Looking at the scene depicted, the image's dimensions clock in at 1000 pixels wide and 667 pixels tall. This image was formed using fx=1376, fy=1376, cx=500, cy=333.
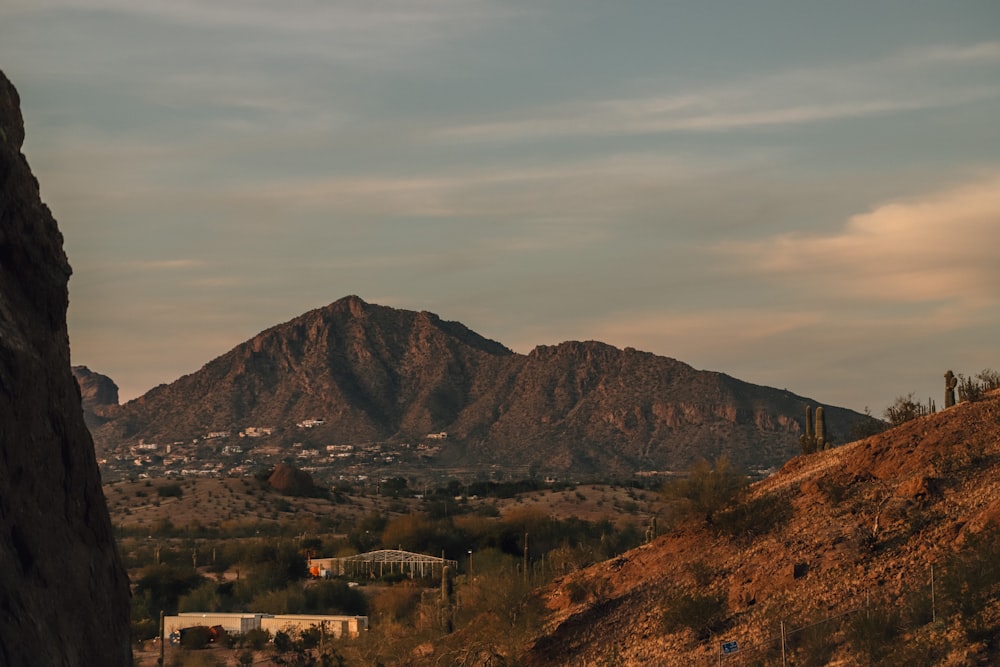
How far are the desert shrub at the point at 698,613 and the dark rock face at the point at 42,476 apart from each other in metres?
15.6

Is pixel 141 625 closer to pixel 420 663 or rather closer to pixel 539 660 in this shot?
pixel 420 663

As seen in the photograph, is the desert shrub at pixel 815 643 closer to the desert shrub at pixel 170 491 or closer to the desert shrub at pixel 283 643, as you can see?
the desert shrub at pixel 283 643

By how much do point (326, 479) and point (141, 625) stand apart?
446 ft

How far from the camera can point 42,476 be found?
18.7m

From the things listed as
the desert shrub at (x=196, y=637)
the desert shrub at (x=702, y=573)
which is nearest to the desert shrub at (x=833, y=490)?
the desert shrub at (x=702, y=573)

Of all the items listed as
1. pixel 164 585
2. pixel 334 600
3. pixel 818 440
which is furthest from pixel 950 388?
pixel 164 585

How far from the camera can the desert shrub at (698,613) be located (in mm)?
32375

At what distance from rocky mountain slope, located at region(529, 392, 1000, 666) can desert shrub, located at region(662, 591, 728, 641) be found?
Result: 1.4 inches

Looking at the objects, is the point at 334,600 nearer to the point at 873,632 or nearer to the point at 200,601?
the point at 200,601

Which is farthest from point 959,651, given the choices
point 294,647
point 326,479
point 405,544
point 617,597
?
point 326,479

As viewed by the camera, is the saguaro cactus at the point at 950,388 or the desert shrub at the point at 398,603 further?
the desert shrub at the point at 398,603

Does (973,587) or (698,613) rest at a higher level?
(973,587)

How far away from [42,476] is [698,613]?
18.2 m

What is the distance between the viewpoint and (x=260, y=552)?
274 ft
